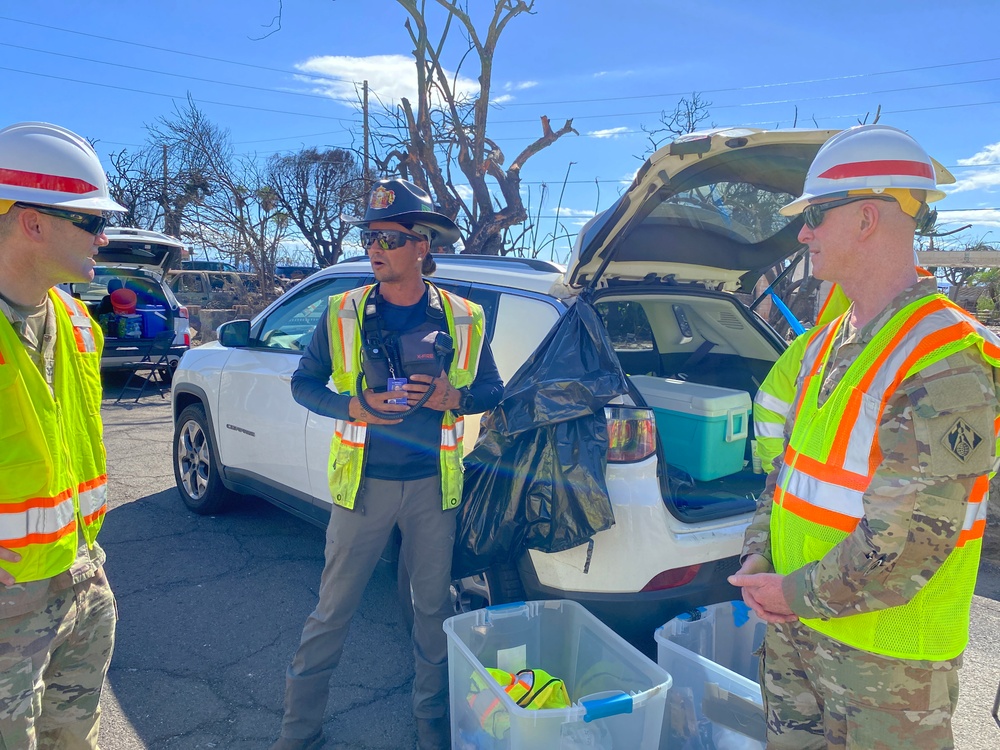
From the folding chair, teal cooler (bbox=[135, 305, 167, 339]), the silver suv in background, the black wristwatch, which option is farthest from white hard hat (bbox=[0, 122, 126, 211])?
teal cooler (bbox=[135, 305, 167, 339])

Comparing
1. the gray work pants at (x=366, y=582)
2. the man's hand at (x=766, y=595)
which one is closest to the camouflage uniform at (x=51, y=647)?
the gray work pants at (x=366, y=582)

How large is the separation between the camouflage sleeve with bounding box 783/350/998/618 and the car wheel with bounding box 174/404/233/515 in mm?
4194

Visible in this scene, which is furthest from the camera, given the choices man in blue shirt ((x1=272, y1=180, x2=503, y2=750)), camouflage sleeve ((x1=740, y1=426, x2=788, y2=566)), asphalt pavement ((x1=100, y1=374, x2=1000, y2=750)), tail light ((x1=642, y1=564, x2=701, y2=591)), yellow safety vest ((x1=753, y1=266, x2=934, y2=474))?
asphalt pavement ((x1=100, y1=374, x2=1000, y2=750))

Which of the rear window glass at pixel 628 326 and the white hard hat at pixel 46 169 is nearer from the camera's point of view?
the white hard hat at pixel 46 169

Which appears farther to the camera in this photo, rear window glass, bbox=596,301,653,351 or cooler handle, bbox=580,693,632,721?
rear window glass, bbox=596,301,653,351

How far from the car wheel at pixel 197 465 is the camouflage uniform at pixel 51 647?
2886 millimetres

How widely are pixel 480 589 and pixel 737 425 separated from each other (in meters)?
1.44

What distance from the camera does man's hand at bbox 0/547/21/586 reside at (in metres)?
1.61

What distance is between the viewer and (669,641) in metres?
2.53

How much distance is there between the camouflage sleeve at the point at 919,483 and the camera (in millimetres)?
1419

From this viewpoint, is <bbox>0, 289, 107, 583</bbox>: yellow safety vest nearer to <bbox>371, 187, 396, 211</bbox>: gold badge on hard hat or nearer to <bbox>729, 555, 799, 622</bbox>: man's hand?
<bbox>371, 187, 396, 211</bbox>: gold badge on hard hat

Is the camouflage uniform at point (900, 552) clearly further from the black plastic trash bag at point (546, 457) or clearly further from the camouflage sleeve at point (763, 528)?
the black plastic trash bag at point (546, 457)

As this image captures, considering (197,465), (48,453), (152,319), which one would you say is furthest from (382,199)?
(152,319)

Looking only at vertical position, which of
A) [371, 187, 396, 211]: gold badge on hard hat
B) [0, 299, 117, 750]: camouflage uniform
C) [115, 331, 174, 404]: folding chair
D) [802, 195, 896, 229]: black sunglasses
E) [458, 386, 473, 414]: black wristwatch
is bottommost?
[115, 331, 174, 404]: folding chair
